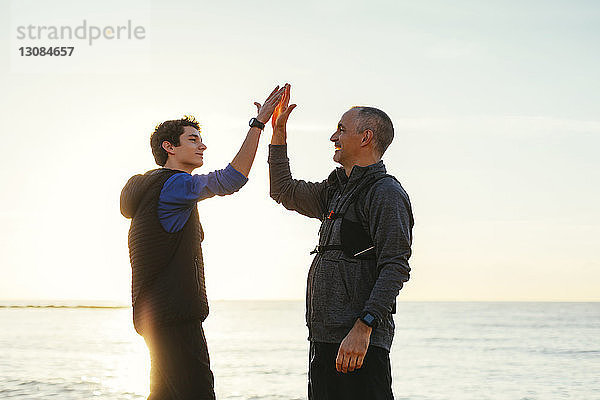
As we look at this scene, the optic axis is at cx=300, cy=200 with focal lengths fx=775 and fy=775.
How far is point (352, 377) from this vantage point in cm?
410

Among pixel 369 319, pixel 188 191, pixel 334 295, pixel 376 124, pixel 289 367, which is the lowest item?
pixel 289 367

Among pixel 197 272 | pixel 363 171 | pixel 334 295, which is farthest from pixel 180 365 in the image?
pixel 363 171

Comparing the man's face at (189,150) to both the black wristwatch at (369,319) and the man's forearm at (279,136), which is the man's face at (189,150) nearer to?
the man's forearm at (279,136)

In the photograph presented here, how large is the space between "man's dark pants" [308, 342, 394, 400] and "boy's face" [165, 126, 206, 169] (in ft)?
4.19

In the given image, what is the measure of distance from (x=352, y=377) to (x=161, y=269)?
1.18m

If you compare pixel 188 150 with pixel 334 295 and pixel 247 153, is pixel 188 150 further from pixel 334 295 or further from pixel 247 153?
pixel 334 295

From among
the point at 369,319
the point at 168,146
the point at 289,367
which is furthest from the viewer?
the point at 289,367

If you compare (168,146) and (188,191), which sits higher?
(168,146)

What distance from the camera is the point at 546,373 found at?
1012 inches

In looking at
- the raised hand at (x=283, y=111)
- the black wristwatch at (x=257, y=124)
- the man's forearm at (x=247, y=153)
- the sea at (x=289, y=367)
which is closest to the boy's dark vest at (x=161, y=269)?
the man's forearm at (x=247, y=153)

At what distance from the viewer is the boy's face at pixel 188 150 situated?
4.54 metres

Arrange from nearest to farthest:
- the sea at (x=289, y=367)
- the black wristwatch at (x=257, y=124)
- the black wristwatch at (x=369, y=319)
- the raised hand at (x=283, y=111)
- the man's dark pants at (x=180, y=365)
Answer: the black wristwatch at (x=369, y=319) < the man's dark pants at (x=180, y=365) < the black wristwatch at (x=257, y=124) < the raised hand at (x=283, y=111) < the sea at (x=289, y=367)

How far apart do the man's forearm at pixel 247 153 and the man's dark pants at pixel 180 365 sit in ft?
2.94

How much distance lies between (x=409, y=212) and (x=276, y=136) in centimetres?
107
